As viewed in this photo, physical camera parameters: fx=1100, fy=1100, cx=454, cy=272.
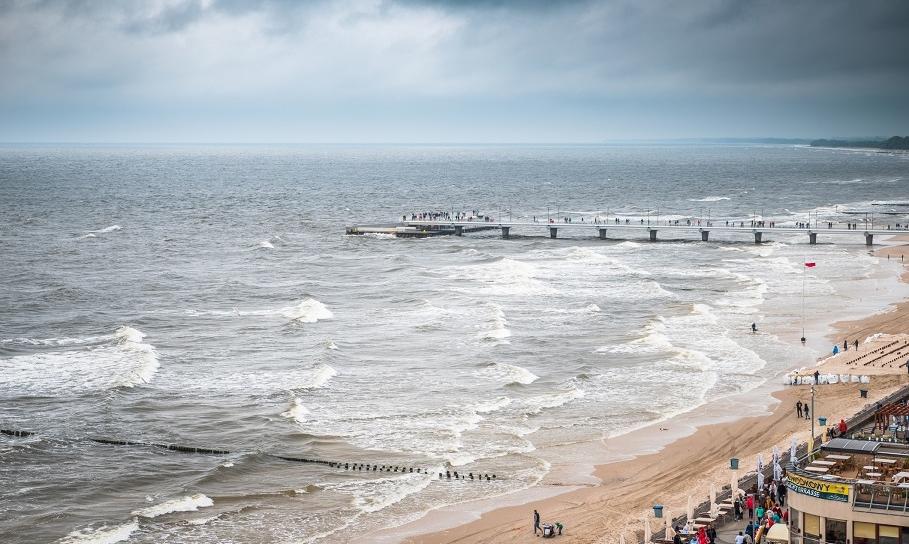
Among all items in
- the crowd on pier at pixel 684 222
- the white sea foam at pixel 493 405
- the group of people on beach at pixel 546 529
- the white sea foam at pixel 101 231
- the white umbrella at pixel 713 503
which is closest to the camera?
the white umbrella at pixel 713 503

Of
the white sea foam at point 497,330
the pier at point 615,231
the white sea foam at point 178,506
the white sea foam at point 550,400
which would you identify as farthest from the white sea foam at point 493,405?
the pier at point 615,231

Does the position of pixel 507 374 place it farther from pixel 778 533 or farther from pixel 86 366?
pixel 778 533

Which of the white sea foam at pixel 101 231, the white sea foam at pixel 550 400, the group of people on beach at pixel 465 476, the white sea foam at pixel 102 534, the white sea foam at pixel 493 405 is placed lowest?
the group of people on beach at pixel 465 476

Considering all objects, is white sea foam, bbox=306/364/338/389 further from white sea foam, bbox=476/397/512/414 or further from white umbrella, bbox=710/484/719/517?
white umbrella, bbox=710/484/719/517

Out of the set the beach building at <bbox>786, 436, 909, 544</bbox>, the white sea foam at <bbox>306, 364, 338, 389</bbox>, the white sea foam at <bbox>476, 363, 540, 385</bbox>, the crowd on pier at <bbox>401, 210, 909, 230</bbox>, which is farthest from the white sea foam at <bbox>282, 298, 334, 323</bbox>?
the crowd on pier at <bbox>401, 210, 909, 230</bbox>

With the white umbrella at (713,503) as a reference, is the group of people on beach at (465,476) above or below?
below

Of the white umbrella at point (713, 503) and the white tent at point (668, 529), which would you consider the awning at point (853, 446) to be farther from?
the white tent at point (668, 529)

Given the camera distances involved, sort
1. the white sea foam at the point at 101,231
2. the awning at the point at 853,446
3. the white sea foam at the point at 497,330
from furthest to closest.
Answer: the white sea foam at the point at 101,231, the white sea foam at the point at 497,330, the awning at the point at 853,446

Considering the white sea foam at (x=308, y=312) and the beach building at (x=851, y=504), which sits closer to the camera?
the beach building at (x=851, y=504)
